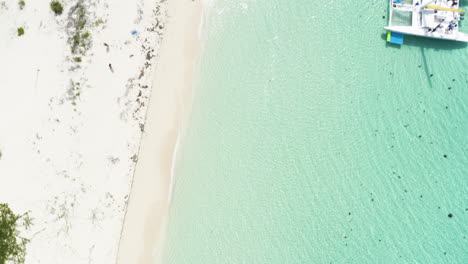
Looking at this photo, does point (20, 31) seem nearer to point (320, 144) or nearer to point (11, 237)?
point (11, 237)

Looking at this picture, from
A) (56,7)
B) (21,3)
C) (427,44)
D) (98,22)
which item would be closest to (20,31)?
(21,3)

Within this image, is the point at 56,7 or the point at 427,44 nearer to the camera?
the point at 56,7

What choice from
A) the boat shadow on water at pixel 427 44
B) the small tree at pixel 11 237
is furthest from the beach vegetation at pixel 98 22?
the boat shadow on water at pixel 427 44

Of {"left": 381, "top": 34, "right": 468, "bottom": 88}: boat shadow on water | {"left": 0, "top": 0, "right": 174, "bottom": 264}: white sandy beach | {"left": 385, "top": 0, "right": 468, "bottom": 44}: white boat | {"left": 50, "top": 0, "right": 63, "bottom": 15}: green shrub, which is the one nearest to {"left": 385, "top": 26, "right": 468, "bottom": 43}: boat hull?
{"left": 385, "top": 0, "right": 468, "bottom": 44}: white boat

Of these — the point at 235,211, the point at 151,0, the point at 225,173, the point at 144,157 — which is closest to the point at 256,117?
the point at 225,173

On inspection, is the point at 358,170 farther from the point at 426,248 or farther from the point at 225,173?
the point at 225,173

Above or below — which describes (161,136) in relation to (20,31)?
below

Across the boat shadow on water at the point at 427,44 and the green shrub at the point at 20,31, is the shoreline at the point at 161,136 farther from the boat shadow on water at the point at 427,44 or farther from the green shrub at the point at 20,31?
the boat shadow on water at the point at 427,44
